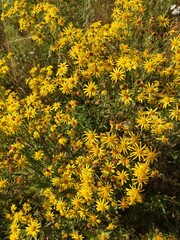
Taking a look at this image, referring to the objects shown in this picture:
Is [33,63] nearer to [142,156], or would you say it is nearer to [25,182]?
[25,182]

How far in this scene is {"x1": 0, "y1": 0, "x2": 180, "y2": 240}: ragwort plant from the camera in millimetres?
2748

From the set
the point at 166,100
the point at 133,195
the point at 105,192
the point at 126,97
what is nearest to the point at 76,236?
the point at 105,192

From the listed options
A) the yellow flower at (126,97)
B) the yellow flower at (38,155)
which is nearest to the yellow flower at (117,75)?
the yellow flower at (126,97)

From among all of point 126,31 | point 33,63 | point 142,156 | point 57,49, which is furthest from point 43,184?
point 33,63

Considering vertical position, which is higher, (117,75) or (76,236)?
(117,75)

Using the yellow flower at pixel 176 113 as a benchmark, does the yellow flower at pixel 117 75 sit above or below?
above

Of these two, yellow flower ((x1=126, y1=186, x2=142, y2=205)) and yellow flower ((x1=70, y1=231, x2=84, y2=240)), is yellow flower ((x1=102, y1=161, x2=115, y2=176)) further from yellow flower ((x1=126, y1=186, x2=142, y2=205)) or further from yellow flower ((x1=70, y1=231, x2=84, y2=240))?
yellow flower ((x1=70, y1=231, x2=84, y2=240))

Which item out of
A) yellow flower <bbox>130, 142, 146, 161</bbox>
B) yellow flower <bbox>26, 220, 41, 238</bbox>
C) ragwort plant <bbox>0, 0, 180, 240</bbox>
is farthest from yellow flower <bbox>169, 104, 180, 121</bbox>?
yellow flower <bbox>26, 220, 41, 238</bbox>

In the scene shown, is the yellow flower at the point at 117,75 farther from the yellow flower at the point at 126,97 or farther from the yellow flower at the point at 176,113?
the yellow flower at the point at 176,113

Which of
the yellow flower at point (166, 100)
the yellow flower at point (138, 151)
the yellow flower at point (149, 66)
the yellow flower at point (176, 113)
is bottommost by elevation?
the yellow flower at point (138, 151)

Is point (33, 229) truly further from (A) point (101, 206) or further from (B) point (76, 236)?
(A) point (101, 206)

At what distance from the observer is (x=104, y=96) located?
314 cm

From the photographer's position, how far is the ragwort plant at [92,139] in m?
2.75

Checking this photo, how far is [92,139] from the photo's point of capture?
291 centimetres
